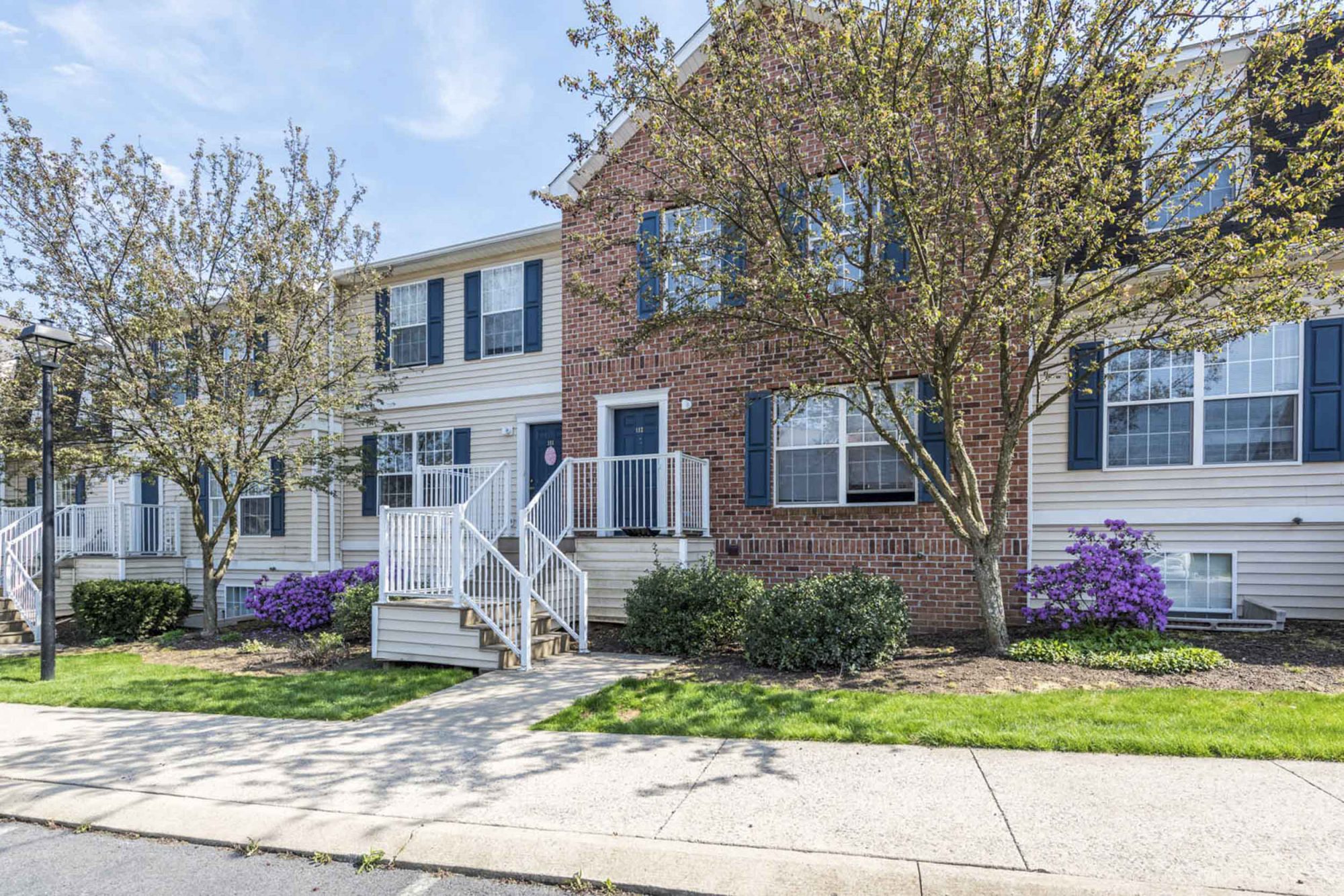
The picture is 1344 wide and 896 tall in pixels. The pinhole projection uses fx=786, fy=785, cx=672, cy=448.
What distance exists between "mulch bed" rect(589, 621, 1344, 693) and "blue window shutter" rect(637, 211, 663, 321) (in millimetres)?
3735

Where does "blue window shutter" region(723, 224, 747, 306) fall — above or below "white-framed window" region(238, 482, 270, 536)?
above

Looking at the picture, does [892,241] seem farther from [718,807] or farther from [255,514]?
[255,514]

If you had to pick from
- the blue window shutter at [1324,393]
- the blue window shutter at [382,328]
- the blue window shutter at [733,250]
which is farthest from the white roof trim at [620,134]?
the blue window shutter at [1324,393]

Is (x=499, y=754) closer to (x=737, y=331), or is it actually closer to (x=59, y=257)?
(x=737, y=331)

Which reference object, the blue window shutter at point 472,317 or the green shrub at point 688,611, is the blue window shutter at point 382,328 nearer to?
the blue window shutter at point 472,317

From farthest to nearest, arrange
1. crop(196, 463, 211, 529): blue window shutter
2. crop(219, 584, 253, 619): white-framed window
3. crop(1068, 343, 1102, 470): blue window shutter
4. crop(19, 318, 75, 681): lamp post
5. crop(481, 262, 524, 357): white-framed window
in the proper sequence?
crop(219, 584, 253, 619): white-framed window, crop(196, 463, 211, 529): blue window shutter, crop(481, 262, 524, 357): white-framed window, crop(1068, 343, 1102, 470): blue window shutter, crop(19, 318, 75, 681): lamp post

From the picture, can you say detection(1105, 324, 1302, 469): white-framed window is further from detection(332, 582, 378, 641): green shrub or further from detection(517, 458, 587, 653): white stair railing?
detection(332, 582, 378, 641): green shrub

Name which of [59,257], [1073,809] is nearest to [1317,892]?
[1073,809]

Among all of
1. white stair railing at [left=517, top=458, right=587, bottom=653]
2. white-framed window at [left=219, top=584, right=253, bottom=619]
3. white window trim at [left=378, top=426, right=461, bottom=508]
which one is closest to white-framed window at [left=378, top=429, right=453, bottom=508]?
white window trim at [left=378, top=426, right=461, bottom=508]

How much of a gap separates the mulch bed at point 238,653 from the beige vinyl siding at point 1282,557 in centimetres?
914

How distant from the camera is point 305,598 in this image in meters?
11.2

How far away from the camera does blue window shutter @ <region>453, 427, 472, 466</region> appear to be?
13090 millimetres

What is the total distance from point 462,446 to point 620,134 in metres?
5.61

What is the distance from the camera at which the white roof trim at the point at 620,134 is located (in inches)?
385
